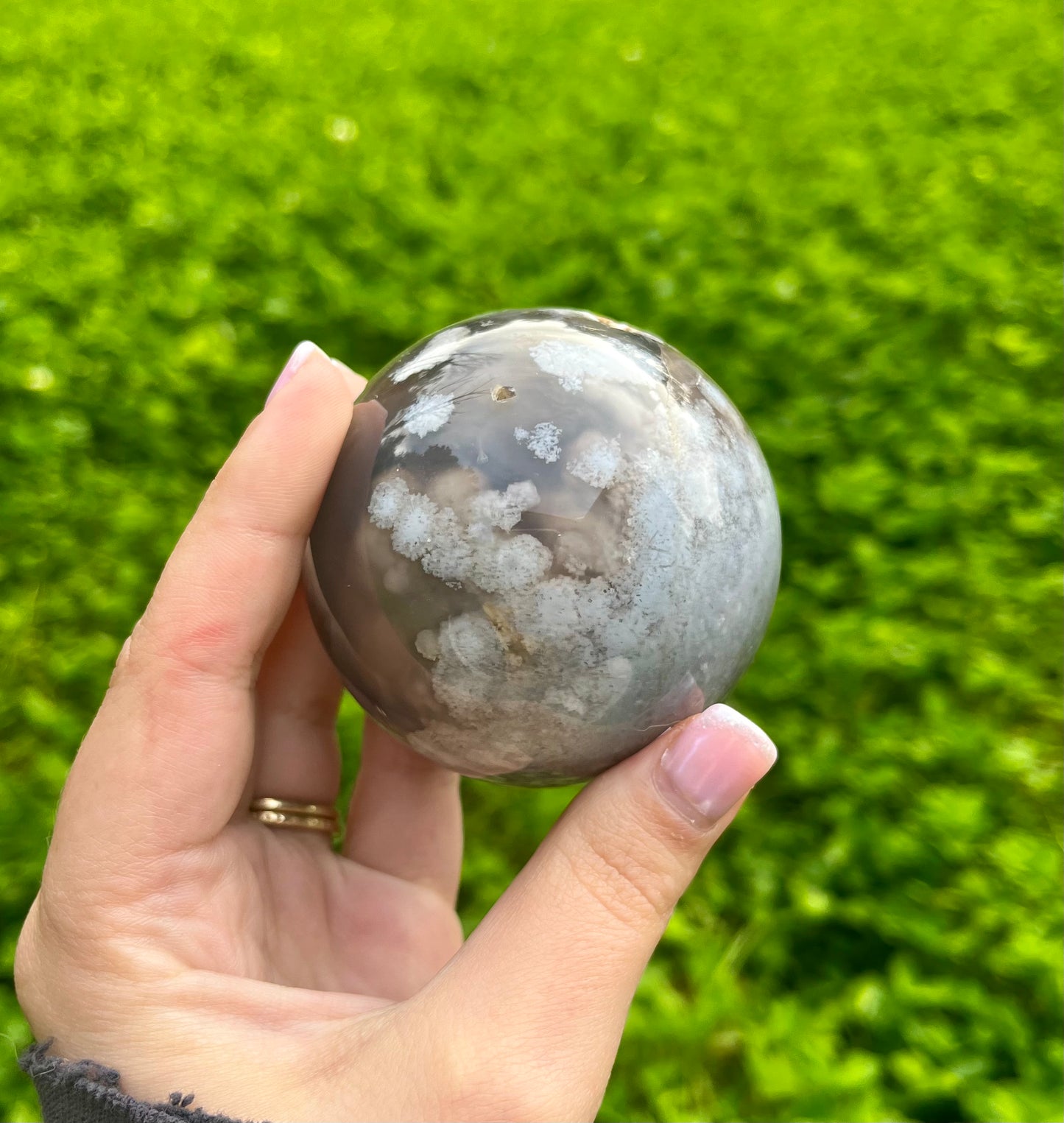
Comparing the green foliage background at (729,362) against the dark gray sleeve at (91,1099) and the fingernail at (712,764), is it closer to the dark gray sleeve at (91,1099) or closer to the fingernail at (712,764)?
the dark gray sleeve at (91,1099)

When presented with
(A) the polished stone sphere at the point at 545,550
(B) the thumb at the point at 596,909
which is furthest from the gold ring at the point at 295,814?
(B) the thumb at the point at 596,909

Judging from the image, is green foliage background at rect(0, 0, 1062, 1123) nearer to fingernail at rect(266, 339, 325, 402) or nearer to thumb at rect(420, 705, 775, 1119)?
thumb at rect(420, 705, 775, 1119)

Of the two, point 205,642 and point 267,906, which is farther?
point 267,906

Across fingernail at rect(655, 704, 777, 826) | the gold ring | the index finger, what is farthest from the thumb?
the gold ring

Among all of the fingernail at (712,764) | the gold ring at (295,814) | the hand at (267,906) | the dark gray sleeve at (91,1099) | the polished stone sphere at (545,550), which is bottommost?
the gold ring at (295,814)

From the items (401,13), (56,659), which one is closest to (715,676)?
(56,659)

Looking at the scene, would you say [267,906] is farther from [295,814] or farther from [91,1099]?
[91,1099]

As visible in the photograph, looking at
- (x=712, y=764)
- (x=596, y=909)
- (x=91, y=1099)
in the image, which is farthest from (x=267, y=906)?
(x=712, y=764)
